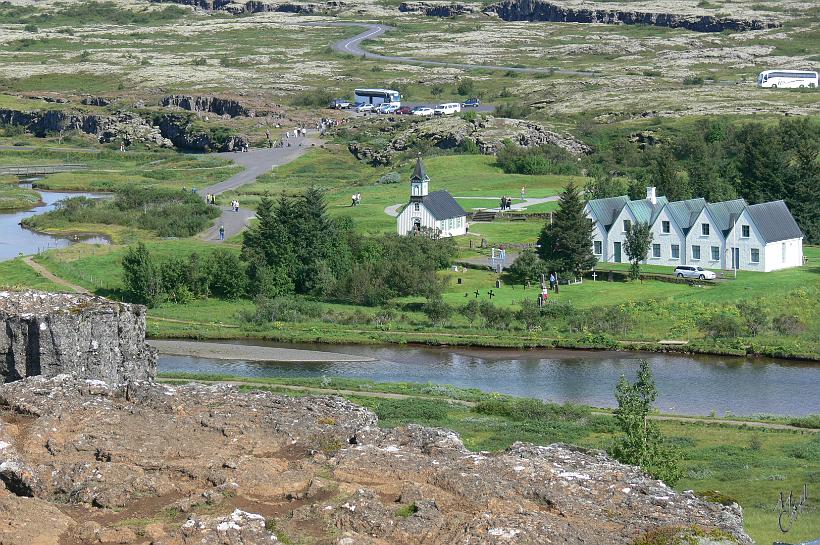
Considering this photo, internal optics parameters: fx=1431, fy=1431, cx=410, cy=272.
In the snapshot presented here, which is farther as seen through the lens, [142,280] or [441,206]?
[441,206]

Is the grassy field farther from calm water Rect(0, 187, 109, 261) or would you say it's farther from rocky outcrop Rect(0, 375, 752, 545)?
calm water Rect(0, 187, 109, 261)

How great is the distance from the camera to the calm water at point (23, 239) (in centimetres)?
8194

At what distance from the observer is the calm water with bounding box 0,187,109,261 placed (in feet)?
269

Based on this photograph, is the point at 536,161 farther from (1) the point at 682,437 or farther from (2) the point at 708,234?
(1) the point at 682,437

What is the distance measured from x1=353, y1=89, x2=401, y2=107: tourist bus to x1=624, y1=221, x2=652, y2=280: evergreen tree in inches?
3302

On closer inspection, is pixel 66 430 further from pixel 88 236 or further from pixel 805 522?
pixel 88 236

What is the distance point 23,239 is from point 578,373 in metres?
44.4

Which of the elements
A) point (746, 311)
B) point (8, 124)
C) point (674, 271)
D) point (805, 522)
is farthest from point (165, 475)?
point (8, 124)

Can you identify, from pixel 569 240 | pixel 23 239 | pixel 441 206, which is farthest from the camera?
pixel 23 239

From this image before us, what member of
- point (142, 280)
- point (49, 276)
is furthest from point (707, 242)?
point (49, 276)

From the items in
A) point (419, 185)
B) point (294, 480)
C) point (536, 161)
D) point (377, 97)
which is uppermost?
point (294, 480)

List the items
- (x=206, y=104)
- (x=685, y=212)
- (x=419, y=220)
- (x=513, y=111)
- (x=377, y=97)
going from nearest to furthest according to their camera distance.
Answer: (x=685, y=212)
(x=419, y=220)
(x=513, y=111)
(x=206, y=104)
(x=377, y=97)

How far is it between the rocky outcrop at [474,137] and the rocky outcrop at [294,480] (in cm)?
9876

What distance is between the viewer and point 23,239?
8706cm
